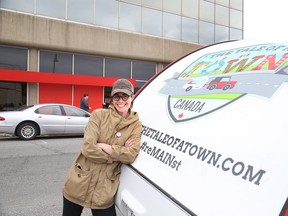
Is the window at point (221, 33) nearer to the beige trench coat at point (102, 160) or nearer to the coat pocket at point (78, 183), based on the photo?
the beige trench coat at point (102, 160)

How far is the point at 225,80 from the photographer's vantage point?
168 centimetres

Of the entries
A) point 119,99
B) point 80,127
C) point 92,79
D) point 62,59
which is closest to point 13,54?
point 62,59

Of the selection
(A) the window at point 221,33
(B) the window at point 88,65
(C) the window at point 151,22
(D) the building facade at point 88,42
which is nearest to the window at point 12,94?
(D) the building facade at point 88,42

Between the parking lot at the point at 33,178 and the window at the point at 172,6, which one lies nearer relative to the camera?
the parking lot at the point at 33,178

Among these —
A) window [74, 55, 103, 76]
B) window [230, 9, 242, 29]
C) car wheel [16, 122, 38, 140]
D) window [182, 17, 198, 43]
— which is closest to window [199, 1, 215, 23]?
window [182, 17, 198, 43]

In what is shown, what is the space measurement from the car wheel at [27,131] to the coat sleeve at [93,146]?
29.9ft

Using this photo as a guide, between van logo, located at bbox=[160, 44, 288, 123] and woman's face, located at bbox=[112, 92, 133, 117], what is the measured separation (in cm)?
28

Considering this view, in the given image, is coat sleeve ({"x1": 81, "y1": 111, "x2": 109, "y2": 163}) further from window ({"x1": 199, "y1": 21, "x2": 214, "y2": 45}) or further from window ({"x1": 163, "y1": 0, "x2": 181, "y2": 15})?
window ({"x1": 199, "y1": 21, "x2": 214, "y2": 45})

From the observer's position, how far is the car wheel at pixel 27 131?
10305mm

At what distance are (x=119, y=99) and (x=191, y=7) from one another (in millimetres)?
20213

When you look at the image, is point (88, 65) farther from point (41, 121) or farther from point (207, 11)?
point (207, 11)

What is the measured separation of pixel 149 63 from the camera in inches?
798

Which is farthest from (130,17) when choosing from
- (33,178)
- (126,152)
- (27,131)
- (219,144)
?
(219,144)

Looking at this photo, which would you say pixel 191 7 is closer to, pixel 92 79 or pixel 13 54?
pixel 92 79
